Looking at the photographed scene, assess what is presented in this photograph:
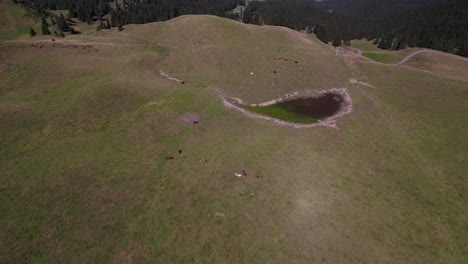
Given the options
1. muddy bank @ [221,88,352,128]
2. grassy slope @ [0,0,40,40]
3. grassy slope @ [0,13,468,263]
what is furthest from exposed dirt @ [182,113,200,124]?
grassy slope @ [0,0,40,40]

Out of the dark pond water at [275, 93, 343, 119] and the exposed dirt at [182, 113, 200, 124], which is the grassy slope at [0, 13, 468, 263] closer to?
the exposed dirt at [182, 113, 200, 124]

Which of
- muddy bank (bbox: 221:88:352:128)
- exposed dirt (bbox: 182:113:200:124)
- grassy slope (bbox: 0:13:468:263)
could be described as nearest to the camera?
grassy slope (bbox: 0:13:468:263)

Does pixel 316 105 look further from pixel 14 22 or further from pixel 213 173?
pixel 14 22

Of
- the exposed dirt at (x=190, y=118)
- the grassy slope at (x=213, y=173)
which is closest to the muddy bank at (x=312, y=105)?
the grassy slope at (x=213, y=173)

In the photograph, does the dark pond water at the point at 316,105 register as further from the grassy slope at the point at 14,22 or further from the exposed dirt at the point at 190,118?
the grassy slope at the point at 14,22

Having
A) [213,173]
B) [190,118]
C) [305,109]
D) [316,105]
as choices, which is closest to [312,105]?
[316,105]

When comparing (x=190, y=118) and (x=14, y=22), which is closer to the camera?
(x=190, y=118)
